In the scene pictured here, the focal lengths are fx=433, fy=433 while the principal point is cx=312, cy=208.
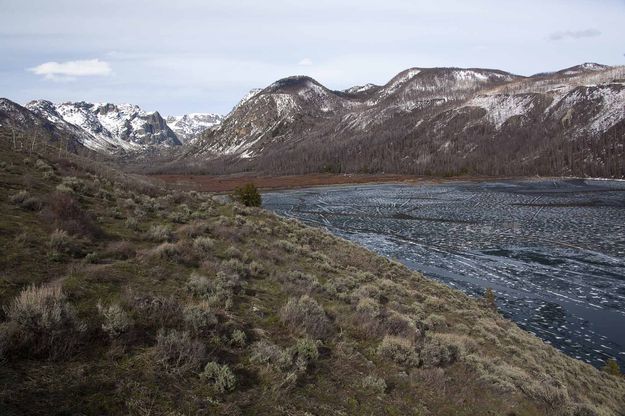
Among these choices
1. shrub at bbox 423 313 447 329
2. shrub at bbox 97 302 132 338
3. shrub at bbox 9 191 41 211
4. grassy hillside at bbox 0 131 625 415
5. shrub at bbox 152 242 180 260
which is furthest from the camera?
shrub at bbox 423 313 447 329

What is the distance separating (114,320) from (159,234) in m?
6.31

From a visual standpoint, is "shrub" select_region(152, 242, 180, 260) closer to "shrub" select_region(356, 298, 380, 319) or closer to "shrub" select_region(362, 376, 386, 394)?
"shrub" select_region(356, 298, 380, 319)

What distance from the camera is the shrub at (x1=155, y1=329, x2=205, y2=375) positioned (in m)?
6.73

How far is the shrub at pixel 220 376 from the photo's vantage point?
21.7ft

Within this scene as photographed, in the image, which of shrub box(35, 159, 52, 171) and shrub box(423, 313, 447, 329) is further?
shrub box(35, 159, 52, 171)

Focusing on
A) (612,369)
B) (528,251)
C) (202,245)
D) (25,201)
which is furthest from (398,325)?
(528,251)

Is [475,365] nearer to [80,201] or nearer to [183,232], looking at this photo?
[183,232]

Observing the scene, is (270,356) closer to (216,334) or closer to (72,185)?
(216,334)

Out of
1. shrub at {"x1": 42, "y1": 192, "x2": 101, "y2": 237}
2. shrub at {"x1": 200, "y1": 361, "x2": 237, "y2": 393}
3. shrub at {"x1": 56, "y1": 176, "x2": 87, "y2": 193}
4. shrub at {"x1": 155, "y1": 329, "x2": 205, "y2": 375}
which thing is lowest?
shrub at {"x1": 200, "y1": 361, "x2": 237, "y2": 393}

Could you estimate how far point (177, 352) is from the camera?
277 inches

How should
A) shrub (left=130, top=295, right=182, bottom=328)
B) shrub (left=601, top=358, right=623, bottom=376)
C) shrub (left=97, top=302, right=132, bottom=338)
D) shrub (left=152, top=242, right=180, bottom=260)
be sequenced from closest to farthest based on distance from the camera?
shrub (left=97, top=302, right=132, bottom=338) < shrub (left=130, top=295, right=182, bottom=328) < shrub (left=152, top=242, right=180, bottom=260) < shrub (left=601, top=358, right=623, bottom=376)

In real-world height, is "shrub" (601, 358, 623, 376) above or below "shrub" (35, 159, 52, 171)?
below

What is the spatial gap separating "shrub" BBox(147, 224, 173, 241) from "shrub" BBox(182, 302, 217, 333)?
521cm

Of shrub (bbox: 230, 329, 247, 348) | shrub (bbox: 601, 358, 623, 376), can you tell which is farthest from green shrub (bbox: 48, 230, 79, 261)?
shrub (bbox: 601, 358, 623, 376)
